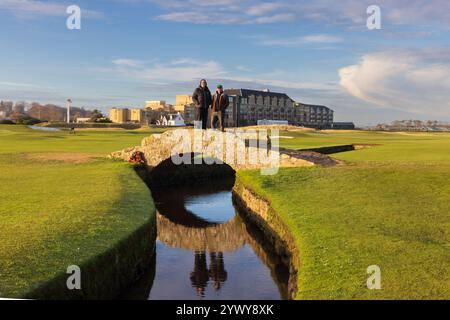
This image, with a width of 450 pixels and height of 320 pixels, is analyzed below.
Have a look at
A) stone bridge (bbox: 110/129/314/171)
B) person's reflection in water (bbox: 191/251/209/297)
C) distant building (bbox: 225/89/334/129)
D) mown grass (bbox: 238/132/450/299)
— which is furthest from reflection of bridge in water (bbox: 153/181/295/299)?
distant building (bbox: 225/89/334/129)

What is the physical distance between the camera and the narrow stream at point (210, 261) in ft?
44.3

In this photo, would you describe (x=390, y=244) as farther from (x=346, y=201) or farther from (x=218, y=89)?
(x=218, y=89)

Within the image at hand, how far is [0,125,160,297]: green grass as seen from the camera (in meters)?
10.2

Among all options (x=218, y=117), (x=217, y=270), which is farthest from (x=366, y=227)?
(x=218, y=117)

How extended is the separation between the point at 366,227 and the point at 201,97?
52.1 feet

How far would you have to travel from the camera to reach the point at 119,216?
50.0 ft

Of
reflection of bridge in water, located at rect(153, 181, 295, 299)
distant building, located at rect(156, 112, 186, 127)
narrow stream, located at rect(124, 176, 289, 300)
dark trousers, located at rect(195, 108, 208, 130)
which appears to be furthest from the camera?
distant building, located at rect(156, 112, 186, 127)

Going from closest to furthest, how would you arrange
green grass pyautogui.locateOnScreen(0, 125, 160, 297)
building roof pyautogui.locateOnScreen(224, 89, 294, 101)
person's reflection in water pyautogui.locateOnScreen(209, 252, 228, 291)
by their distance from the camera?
1. green grass pyautogui.locateOnScreen(0, 125, 160, 297)
2. person's reflection in water pyautogui.locateOnScreen(209, 252, 228, 291)
3. building roof pyautogui.locateOnScreen(224, 89, 294, 101)

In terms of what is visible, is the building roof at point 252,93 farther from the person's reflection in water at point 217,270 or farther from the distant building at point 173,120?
the person's reflection in water at point 217,270

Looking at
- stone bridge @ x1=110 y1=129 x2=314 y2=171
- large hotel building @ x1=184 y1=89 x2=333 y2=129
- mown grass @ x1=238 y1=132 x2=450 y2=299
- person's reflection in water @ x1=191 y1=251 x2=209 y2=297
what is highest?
large hotel building @ x1=184 y1=89 x2=333 y2=129

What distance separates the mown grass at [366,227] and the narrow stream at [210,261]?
1.78 metres

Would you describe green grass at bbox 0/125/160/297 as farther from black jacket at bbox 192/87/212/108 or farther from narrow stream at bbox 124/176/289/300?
black jacket at bbox 192/87/212/108

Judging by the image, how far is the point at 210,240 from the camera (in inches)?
794

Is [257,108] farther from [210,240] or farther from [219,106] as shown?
[210,240]
